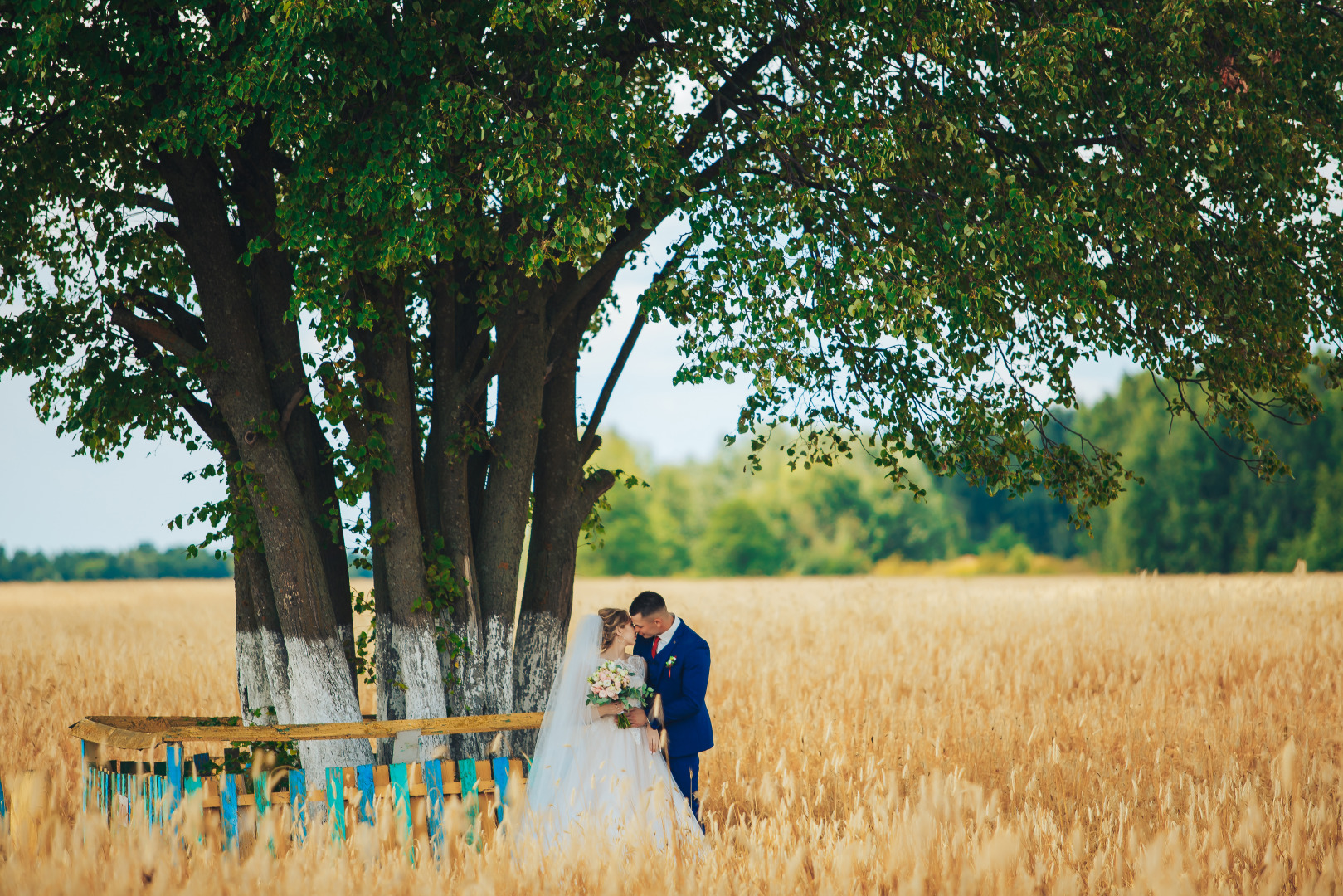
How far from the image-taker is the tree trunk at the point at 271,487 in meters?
7.82

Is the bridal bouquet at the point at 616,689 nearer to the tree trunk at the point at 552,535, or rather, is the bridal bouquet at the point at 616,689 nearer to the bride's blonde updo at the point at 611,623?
the bride's blonde updo at the point at 611,623

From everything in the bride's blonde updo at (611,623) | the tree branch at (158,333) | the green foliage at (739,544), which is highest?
the tree branch at (158,333)

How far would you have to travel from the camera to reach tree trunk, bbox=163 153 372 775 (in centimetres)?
782

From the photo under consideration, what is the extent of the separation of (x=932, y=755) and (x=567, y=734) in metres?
4.33

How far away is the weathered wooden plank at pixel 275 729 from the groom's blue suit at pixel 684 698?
3.07 ft

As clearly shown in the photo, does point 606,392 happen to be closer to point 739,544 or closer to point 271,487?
point 271,487

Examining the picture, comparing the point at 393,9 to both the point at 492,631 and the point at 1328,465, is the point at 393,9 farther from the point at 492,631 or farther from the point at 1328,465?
the point at 1328,465

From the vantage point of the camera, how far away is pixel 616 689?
6602 millimetres

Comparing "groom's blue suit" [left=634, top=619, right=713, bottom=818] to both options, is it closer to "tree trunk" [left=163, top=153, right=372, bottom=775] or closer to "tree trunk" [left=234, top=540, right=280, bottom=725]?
"tree trunk" [left=163, top=153, right=372, bottom=775]

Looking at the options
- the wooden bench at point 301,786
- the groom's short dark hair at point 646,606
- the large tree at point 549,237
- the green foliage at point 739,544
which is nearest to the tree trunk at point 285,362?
the large tree at point 549,237

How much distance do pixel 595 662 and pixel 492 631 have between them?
1661mm

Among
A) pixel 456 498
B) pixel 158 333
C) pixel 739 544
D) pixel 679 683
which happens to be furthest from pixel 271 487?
pixel 739 544

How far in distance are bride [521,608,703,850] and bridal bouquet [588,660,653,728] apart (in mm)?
61

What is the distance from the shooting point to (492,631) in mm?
8320
